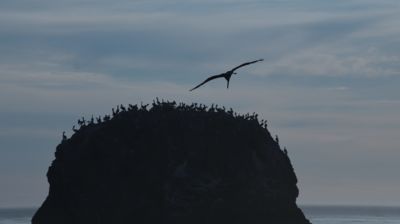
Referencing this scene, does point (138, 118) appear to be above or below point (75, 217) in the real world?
above

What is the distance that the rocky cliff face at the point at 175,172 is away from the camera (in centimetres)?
4641

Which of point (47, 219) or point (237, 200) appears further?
point (47, 219)

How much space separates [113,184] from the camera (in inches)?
1865

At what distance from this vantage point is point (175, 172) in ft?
152

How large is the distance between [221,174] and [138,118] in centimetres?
454

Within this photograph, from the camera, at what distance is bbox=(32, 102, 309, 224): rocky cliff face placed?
152 feet

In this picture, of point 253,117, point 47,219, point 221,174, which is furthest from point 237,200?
point 47,219

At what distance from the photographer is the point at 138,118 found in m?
48.6

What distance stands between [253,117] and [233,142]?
2358mm

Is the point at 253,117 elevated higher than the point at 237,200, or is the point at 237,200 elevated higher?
the point at 253,117

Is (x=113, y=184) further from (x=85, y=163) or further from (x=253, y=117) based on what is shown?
(x=253, y=117)

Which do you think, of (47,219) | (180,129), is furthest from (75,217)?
(180,129)

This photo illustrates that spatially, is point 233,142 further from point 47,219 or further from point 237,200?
point 47,219

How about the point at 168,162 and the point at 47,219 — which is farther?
the point at 47,219
